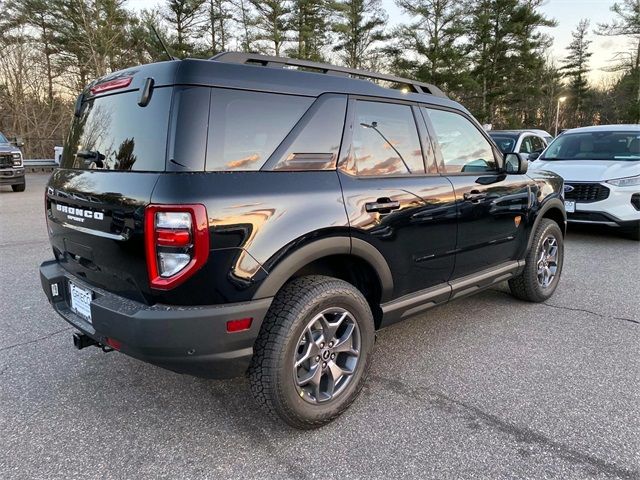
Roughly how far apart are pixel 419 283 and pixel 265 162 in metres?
1.35

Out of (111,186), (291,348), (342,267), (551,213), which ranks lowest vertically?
(291,348)

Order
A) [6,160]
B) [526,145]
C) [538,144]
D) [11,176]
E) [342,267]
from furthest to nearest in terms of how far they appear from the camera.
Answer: [11,176]
[6,160]
[538,144]
[526,145]
[342,267]

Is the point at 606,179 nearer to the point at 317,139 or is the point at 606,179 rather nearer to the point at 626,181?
the point at 626,181

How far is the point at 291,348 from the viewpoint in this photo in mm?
2229

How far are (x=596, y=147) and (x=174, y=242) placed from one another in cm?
797

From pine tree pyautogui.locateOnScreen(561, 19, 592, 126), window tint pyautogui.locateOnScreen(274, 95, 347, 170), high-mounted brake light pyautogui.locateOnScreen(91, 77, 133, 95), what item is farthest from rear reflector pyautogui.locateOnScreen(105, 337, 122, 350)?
pine tree pyautogui.locateOnScreen(561, 19, 592, 126)

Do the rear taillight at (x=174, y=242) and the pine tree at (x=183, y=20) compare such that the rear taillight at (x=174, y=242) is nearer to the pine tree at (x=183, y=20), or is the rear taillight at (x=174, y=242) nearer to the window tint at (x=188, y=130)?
the window tint at (x=188, y=130)

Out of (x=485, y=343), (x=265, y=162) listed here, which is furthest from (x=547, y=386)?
(x=265, y=162)

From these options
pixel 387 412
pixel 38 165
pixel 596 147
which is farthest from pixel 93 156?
pixel 38 165

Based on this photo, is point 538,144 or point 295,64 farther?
point 538,144

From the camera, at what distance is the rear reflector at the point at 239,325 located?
2041mm

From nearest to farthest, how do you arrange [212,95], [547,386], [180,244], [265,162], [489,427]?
[180,244] → [212,95] → [265,162] → [489,427] → [547,386]

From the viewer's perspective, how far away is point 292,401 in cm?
225

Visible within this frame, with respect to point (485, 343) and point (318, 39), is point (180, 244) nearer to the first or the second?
point (485, 343)
